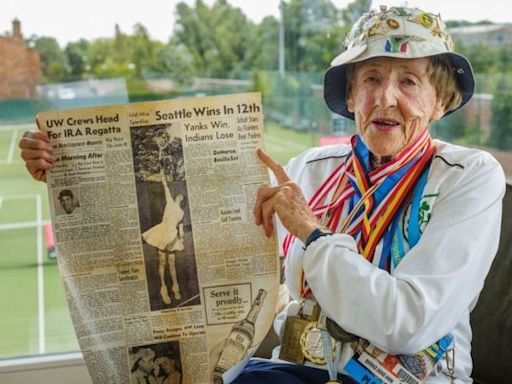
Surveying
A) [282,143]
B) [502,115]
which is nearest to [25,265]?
[282,143]

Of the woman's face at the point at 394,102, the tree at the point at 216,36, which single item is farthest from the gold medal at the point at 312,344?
the tree at the point at 216,36

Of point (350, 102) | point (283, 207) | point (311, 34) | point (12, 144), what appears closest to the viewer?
point (283, 207)

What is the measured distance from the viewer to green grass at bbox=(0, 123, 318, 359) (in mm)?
2221

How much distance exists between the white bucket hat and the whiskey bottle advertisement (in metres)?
0.59

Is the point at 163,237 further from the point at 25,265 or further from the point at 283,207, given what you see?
the point at 25,265

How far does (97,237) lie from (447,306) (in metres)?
0.74

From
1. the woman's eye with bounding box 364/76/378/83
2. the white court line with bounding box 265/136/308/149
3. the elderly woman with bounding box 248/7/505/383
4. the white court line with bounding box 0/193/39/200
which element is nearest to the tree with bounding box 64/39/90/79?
the white court line with bounding box 0/193/39/200

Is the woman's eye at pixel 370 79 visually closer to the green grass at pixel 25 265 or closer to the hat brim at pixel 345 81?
the hat brim at pixel 345 81

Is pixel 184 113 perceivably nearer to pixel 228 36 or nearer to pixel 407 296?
pixel 407 296

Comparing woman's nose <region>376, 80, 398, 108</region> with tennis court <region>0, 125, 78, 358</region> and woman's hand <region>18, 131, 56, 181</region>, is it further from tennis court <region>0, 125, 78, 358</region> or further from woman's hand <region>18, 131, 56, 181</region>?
tennis court <region>0, 125, 78, 358</region>

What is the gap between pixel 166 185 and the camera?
4.39 feet

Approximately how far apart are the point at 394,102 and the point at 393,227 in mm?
268

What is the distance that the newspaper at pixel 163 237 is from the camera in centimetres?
133

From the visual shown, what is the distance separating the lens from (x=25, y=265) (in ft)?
7.99
